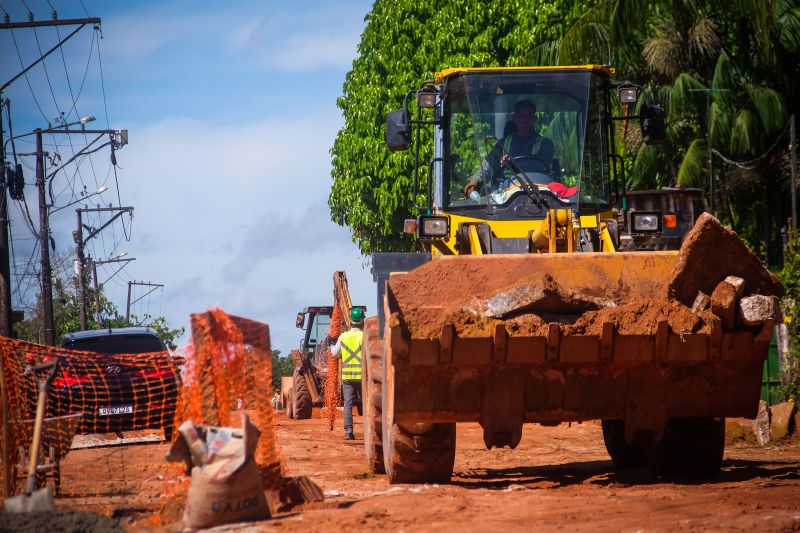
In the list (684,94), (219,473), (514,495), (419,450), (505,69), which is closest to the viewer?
(219,473)

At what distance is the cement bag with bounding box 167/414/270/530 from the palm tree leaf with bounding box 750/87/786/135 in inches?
719

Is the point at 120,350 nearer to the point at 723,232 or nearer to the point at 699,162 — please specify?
the point at 723,232

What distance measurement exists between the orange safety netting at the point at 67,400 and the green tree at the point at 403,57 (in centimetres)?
1377

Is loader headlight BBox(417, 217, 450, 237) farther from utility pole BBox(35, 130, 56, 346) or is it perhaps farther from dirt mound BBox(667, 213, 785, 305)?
utility pole BBox(35, 130, 56, 346)

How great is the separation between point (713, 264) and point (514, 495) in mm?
2205

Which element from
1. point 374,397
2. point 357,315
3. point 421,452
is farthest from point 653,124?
point 357,315

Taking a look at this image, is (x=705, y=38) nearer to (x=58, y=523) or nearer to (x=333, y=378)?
(x=333, y=378)

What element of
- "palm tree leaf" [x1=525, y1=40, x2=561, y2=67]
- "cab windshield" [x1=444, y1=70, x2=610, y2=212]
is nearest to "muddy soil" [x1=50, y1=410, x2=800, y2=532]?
"cab windshield" [x1=444, y1=70, x2=610, y2=212]

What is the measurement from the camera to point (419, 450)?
861 centimetres

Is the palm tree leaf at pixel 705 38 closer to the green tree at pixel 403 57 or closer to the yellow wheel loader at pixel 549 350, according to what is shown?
the green tree at pixel 403 57

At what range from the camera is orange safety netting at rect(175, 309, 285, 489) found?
24.3 ft

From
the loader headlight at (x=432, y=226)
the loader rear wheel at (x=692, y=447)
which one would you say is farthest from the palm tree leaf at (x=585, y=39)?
the loader rear wheel at (x=692, y=447)

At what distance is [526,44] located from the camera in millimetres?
26516

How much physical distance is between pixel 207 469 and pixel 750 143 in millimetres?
18952
